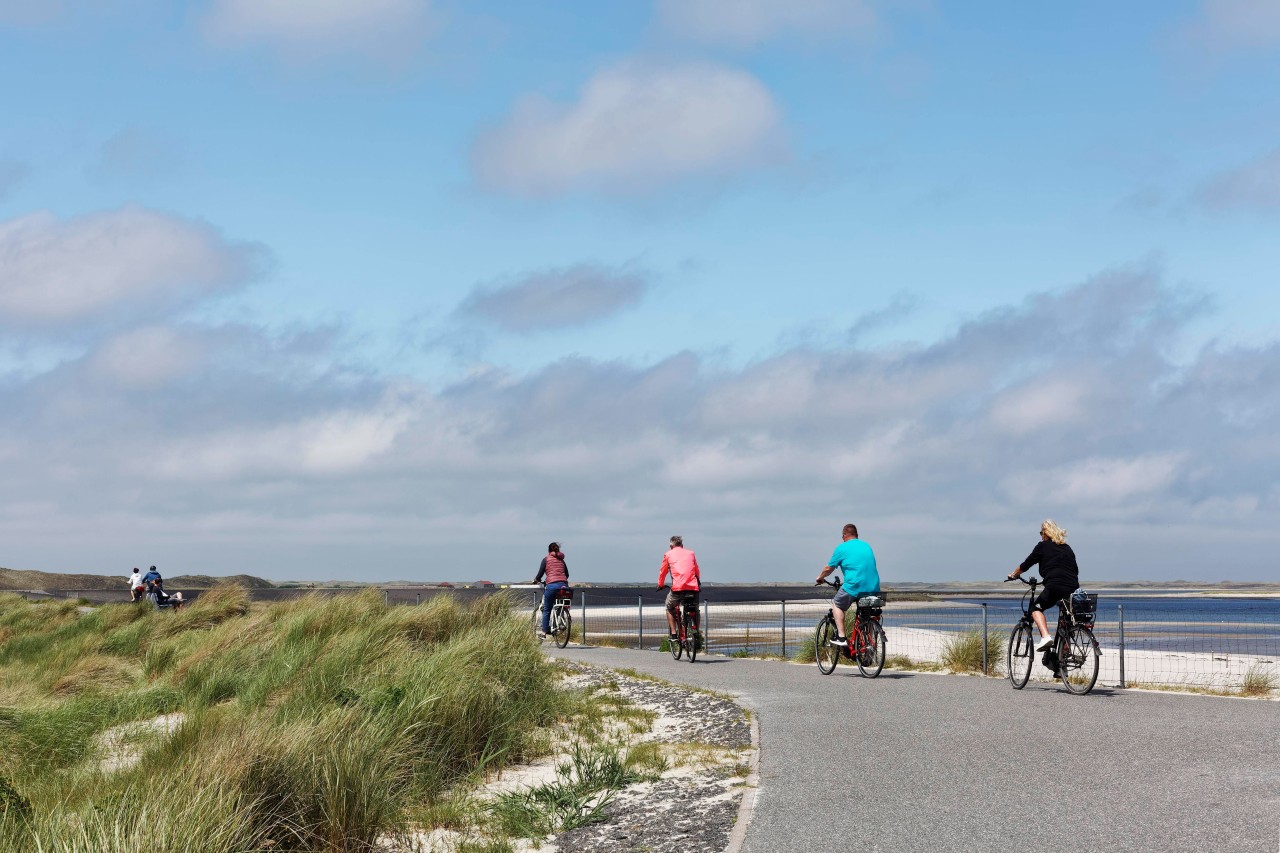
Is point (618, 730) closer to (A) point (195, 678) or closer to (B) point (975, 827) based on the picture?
(B) point (975, 827)

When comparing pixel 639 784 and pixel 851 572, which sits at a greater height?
pixel 851 572

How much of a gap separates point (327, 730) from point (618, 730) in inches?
173

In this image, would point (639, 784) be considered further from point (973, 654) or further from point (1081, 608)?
point (973, 654)

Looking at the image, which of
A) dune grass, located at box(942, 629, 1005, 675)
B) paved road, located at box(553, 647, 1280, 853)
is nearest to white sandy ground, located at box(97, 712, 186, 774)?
paved road, located at box(553, 647, 1280, 853)

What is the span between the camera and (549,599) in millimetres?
24953

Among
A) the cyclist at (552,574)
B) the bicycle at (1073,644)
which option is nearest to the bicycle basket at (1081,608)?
the bicycle at (1073,644)

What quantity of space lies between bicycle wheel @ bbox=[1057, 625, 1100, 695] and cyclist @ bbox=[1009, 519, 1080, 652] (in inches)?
10.8

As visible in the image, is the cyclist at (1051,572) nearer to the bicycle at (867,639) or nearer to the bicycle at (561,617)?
the bicycle at (867,639)

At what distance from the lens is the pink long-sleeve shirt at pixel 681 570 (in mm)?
20312

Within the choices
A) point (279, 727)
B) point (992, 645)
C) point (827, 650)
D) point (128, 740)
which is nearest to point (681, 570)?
point (827, 650)

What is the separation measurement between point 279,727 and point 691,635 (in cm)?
1231

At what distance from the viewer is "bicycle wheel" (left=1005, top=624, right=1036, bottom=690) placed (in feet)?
49.5

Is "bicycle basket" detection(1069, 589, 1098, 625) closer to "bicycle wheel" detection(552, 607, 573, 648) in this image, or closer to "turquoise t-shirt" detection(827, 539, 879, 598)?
"turquoise t-shirt" detection(827, 539, 879, 598)

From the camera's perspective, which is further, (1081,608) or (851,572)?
(851,572)
